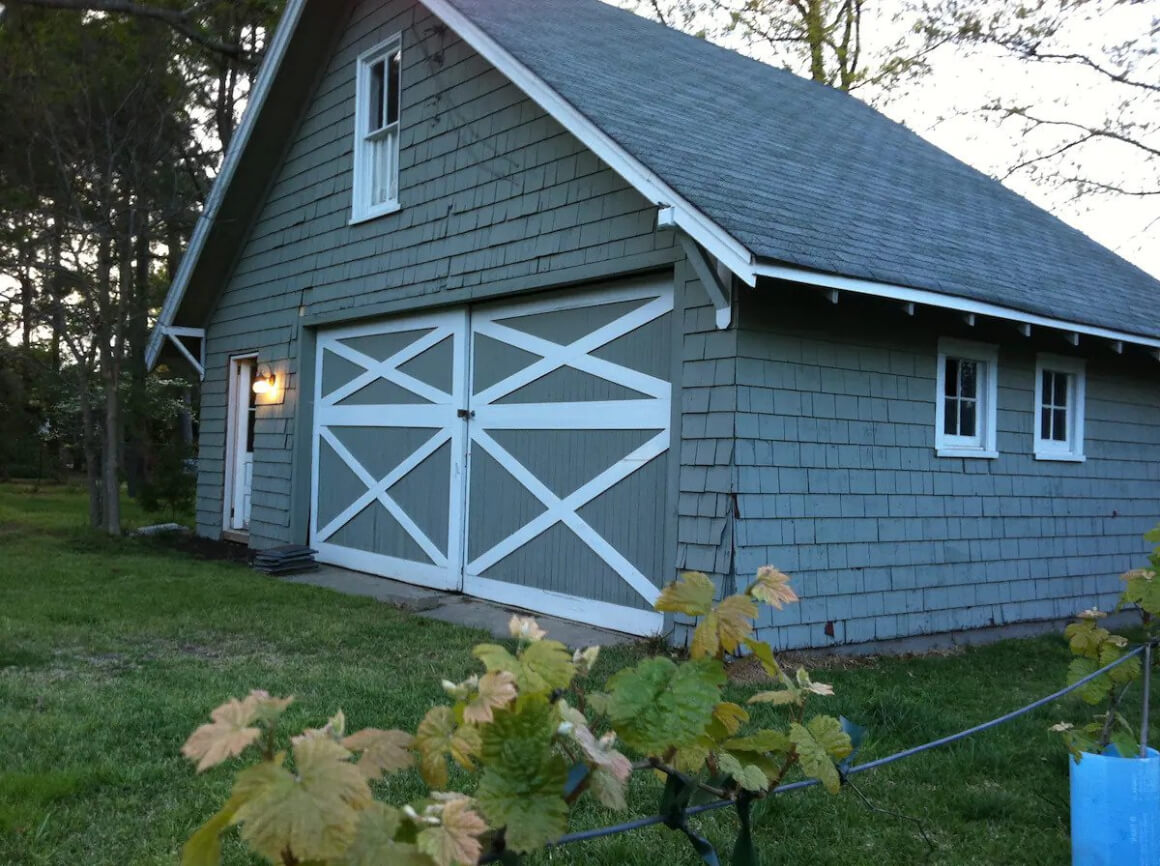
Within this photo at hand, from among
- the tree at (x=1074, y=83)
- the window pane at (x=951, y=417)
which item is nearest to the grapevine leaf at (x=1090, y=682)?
the window pane at (x=951, y=417)

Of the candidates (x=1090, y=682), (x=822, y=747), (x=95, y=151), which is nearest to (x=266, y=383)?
(x=95, y=151)

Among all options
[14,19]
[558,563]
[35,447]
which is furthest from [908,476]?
[35,447]

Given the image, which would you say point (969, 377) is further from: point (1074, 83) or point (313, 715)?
point (1074, 83)

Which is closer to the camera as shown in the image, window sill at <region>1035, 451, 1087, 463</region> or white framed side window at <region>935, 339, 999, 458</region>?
white framed side window at <region>935, 339, 999, 458</region>

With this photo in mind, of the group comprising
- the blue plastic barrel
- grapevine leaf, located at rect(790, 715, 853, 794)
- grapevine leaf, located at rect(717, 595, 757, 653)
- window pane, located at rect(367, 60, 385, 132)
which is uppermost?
window pane, located at rect(367, 60, 385, 132)

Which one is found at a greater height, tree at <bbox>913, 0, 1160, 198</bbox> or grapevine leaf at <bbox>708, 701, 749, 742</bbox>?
tree at <bbox>913, 0, 1160, 198</bbox>

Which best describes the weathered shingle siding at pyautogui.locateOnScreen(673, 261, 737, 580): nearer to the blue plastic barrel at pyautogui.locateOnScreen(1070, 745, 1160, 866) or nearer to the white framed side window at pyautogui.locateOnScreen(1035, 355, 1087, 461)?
the blue plastic barrel at pyautogui.locateOnScreen(1070, 745, 1160, 866)

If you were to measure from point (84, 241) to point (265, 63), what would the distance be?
4.12 meters

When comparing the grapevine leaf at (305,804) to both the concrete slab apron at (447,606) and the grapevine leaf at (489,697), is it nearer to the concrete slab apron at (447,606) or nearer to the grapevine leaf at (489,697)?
the grapevine leaf at (489,697)

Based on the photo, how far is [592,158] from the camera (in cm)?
680

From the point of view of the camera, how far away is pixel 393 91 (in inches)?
370

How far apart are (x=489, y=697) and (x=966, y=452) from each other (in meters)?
6.69

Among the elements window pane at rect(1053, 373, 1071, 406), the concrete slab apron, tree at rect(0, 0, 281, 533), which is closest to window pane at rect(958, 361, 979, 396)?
window pane at rect(1053, 373, 1071, 406)

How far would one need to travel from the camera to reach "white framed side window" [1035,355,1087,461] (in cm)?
793
